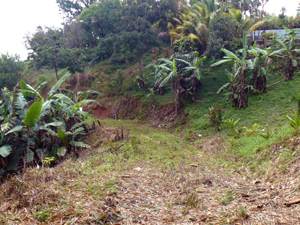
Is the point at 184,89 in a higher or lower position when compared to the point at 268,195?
higher

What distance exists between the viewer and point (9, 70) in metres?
20.2

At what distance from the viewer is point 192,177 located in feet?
14.5

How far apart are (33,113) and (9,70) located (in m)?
17.3

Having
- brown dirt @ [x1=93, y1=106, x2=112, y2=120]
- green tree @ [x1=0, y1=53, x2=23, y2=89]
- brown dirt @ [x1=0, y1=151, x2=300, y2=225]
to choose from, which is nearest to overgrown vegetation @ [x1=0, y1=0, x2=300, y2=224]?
brown dirt @ [x1=0, y1=151, x2=300, y2=225]

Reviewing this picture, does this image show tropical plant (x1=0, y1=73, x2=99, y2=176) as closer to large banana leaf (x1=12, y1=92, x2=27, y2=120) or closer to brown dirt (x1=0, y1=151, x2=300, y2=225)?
large banana leaf (x1=12, y1=92, x2=27, y2=120)

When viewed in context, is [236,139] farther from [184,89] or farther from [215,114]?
[184,89]

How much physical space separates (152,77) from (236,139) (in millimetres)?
10739

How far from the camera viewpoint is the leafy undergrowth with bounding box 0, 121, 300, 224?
3.04 meters

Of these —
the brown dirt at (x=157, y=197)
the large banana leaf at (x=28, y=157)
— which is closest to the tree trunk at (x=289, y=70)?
the brown dirt at (x=157, y=197)

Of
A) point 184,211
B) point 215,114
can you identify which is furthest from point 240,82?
point 184,211

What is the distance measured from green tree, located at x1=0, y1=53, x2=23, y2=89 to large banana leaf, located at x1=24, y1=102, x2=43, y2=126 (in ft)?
52.8

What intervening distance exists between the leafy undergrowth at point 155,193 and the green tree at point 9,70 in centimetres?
1870

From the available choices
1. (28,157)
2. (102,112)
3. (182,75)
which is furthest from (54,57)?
(28,157)

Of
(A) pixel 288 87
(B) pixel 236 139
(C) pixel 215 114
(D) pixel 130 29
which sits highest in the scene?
(D) pixel 130 29
